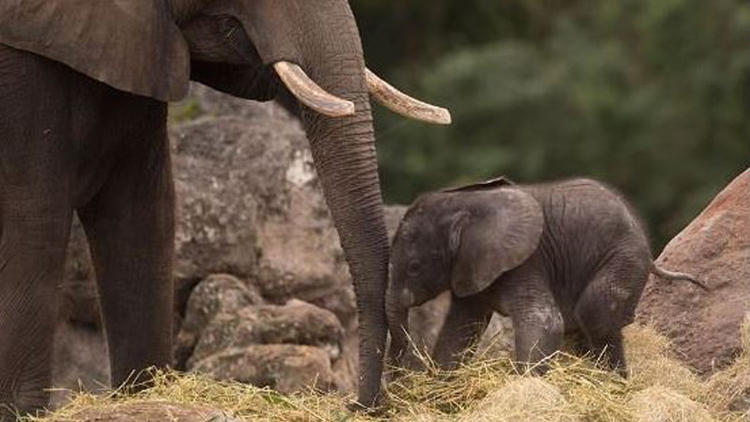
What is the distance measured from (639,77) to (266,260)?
710 inches

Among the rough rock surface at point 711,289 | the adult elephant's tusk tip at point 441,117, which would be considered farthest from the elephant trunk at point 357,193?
the rough rock surface at point 711,289

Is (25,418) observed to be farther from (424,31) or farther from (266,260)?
(424,31)

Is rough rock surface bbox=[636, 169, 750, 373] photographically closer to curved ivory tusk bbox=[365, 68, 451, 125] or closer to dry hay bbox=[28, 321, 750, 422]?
dry hay bbox=[28, 321, 750, 422]

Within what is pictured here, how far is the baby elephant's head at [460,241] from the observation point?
479 inches

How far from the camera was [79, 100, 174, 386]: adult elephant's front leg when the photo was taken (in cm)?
1236

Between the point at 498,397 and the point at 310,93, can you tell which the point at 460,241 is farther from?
the point at 310,93

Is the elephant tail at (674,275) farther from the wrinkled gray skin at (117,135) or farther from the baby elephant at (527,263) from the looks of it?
the wrinkled gray skin at (117,135)

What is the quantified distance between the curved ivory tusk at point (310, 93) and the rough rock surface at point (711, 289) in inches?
107

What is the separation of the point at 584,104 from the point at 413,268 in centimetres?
1964

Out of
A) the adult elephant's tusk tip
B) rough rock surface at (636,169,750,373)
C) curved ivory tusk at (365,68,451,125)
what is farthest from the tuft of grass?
the adult elephant's tusk tip

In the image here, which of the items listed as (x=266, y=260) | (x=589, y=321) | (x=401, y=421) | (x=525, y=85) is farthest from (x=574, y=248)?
(x=525, y=85)

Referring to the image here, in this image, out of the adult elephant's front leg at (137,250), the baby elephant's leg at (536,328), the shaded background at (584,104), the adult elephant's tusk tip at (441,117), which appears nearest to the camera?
the adult elephant's tusk tip at (441,117)

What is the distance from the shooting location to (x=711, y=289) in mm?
13422

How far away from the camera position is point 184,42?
37.9 ft
